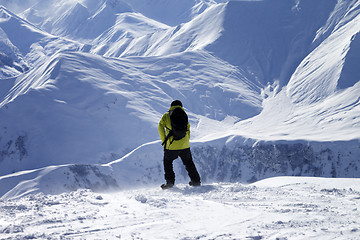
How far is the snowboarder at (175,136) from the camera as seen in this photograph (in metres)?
13.1

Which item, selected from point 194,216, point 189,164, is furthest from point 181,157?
point 194,216

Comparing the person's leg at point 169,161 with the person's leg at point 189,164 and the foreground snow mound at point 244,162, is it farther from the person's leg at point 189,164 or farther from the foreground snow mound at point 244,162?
the foreground snow mound at point 244,162

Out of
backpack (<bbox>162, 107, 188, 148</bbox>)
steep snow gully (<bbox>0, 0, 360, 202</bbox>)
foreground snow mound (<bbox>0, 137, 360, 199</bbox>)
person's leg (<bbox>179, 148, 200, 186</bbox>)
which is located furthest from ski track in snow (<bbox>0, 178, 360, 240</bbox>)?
foreground snow mound (<bbox>0, 137, 360, 199</bbox>)

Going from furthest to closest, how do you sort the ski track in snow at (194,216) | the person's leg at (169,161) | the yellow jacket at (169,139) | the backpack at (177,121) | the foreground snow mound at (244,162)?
the foreground snow mound at (244,162)
the person's leg at (169,161)
the yellow jacket at (169,139)
the backpack at (177,121)
the ski track in snow at (194,216)

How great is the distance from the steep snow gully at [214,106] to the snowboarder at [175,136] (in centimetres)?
4589

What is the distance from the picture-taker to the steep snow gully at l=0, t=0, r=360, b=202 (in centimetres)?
7112

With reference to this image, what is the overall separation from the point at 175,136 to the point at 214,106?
104144 mm

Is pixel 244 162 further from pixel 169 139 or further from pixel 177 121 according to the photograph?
pixel 177 121

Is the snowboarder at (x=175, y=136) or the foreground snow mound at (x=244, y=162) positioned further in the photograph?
the foreground snow mound at (x=244, y=162)

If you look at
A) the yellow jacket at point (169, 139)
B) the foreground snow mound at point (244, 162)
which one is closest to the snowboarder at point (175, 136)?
the yellow jacket at point (169, 139)

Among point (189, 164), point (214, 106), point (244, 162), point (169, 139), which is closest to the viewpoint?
point (169, 139)

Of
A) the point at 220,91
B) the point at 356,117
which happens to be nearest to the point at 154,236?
the point at 356,117

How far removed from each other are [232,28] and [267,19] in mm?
14448

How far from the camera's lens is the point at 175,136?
1320 cm
